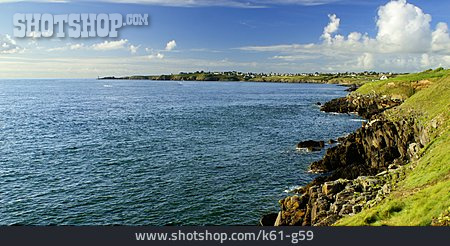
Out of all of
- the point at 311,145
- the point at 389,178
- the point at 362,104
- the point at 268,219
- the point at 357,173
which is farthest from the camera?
the point at 362,104

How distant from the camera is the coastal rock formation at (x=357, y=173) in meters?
24.9

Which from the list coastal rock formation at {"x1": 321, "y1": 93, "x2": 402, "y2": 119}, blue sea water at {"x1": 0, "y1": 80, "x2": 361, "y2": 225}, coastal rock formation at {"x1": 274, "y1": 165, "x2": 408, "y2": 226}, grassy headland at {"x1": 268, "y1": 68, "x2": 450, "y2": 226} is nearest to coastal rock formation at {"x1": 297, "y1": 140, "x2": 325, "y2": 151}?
blue sea water at {"x1": 0, "y1": 80, "x2": 361, "y2": 225}

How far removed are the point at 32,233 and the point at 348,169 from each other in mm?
35926

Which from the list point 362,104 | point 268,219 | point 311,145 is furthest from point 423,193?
point 362,104

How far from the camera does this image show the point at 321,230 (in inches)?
387

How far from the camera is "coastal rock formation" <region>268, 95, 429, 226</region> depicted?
2488cm

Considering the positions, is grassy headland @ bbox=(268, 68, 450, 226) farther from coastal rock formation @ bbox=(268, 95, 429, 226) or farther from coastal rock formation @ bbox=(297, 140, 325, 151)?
coastal rock formation @ bbox=(297, 140, 325, 151)

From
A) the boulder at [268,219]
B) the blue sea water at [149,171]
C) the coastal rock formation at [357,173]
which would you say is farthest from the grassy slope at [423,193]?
the blue sea water at [149,171]

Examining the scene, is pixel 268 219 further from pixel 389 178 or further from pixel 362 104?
pixel 362 104

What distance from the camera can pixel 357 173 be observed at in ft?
126

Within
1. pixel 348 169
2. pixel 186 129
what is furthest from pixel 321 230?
pixel 186 129

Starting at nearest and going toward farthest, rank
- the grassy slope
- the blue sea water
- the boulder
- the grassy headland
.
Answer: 1. the grassy slope
2. the grassy headland
3. the boulder
4. the blue sea water

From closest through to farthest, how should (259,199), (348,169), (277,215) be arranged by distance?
(277,215), (259,199), (348,169)

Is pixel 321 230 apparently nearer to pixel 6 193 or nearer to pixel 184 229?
pixel 184 229
